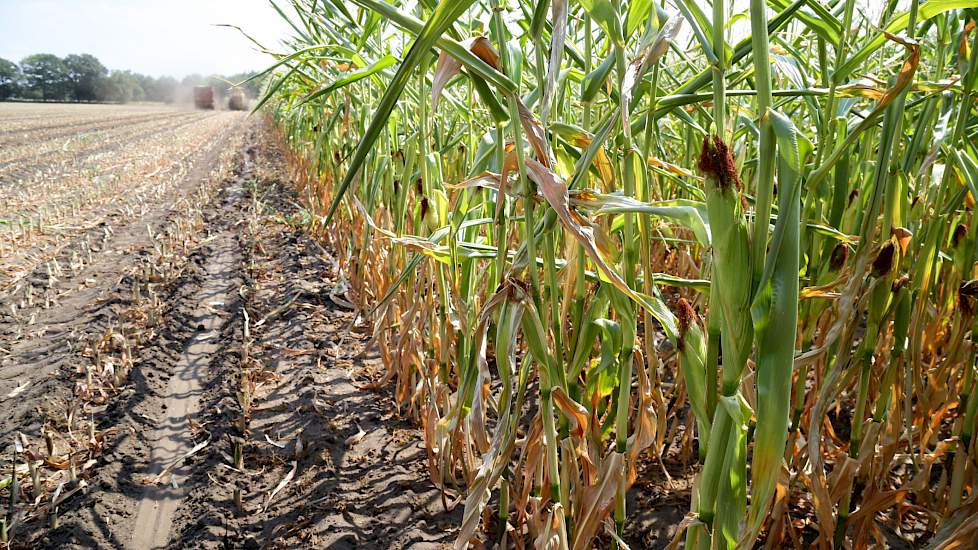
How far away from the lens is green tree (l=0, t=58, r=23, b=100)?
44616mm

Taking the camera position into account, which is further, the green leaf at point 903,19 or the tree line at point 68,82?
the tree line at point 68,82

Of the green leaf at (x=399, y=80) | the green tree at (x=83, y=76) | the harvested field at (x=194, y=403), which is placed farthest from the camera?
the green tree at (x=83, y=76)

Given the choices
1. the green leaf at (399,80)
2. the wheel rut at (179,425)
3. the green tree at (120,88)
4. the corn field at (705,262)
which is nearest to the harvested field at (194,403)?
the wheel rut at (179,425)

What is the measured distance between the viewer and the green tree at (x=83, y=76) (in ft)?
176

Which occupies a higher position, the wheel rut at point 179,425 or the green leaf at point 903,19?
the green leaf at point 903,19

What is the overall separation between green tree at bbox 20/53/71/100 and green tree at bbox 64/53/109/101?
50cm

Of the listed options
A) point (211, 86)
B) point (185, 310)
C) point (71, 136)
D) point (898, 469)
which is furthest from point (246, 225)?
point (211, 86)

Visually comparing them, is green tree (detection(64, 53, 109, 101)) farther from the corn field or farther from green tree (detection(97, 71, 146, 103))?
the corn field

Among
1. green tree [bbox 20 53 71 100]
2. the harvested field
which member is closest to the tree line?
green tree [bbox 20 53 71 100]

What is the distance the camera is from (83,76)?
54.2 meters

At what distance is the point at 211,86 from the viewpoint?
40.2 m

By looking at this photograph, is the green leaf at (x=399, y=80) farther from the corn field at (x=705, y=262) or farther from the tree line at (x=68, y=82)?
the tree line at (x=68, y=82)

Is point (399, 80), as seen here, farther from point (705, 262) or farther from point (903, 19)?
point (705, 262)

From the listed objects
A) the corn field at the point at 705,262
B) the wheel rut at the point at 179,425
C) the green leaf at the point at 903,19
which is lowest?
the wheel rut at the point at 179,425
